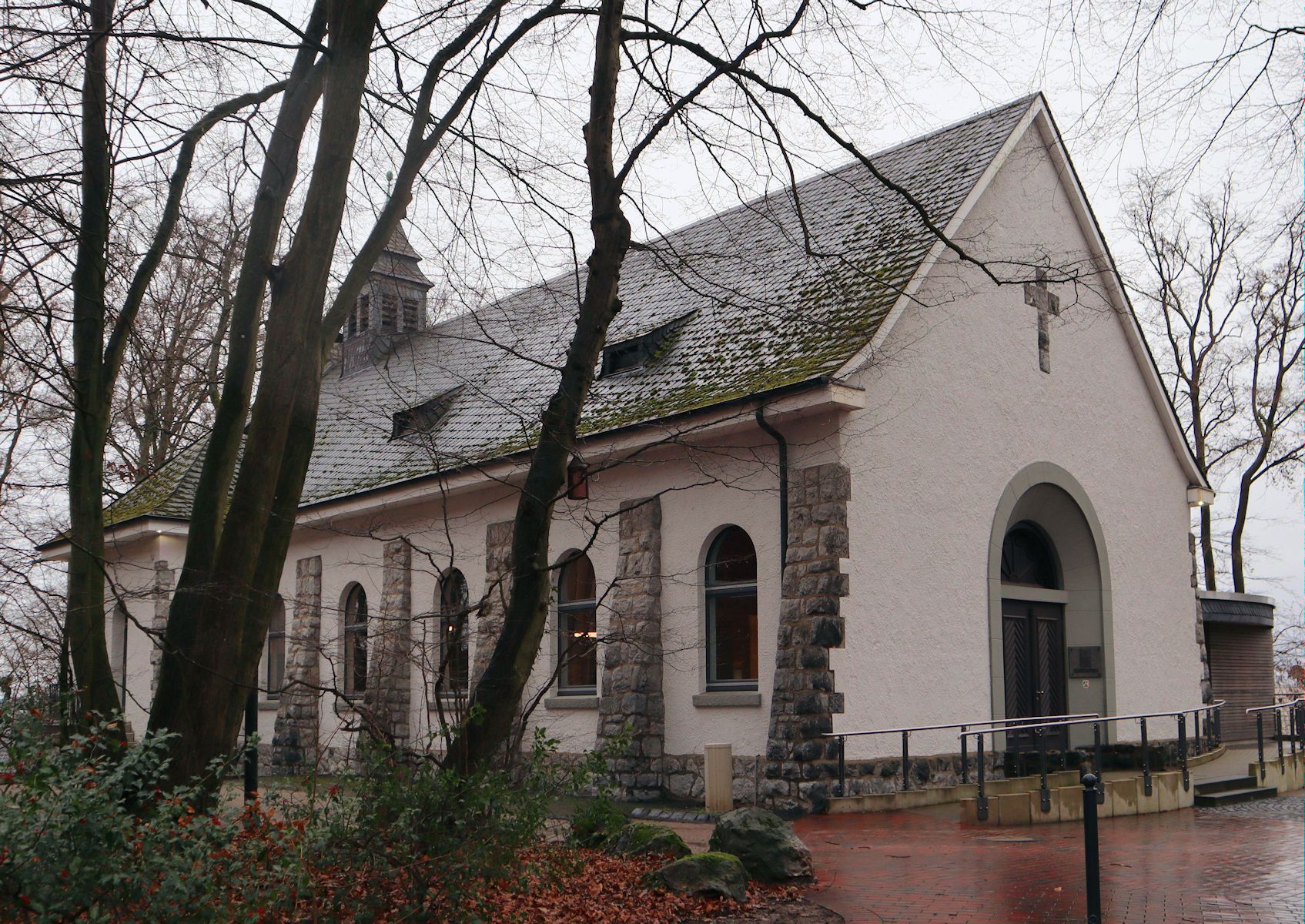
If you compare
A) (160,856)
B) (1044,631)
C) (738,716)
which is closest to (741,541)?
(738,716)

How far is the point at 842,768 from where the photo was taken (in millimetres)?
13617

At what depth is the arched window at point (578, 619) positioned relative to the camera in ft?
57.2

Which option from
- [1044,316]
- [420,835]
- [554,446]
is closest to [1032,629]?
[1044,316]

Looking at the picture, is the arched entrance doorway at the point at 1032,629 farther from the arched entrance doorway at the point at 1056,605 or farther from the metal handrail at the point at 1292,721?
the metal handrail at the point at 1292,721

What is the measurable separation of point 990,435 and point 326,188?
10.4m

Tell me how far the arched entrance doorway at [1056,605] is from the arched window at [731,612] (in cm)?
402

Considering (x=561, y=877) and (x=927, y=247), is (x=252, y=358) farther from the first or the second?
(x=927, y=247)

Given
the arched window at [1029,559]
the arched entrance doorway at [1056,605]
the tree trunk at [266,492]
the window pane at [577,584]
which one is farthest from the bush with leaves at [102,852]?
the arched window at [1029,559]

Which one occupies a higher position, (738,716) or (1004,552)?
(1004,552)

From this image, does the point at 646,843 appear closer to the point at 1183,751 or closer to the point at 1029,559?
the point at 1183,751

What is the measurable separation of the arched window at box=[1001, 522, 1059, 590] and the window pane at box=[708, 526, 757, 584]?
4.56 meters

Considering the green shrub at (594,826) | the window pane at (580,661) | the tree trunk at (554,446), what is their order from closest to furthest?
the tree trunk at (554,446) → the green shrub at (594,826) → the window pane at (580,661)

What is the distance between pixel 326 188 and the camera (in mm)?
9016

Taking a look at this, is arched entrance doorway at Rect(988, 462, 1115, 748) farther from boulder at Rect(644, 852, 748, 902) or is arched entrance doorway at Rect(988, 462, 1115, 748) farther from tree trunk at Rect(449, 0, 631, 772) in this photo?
tree trunk at Rect(449, 0, 631, 772)
